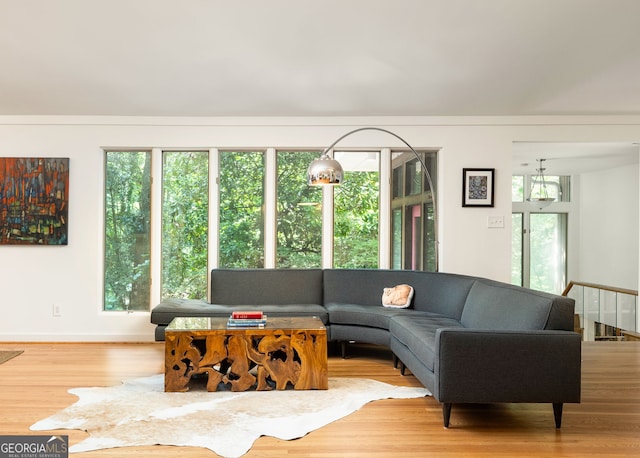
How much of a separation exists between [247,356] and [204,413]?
1.95 ft

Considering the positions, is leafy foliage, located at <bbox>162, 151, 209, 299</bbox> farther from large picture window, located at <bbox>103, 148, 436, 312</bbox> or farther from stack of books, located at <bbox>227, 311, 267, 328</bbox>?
stack of books, located at <bbox>227, 311, 267, 328</bbox>

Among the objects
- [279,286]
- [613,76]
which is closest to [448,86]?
[613,76]

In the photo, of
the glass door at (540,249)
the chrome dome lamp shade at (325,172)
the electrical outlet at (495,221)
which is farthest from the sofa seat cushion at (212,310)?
the glass door at (540,249)

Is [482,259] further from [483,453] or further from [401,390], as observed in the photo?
[483,453]

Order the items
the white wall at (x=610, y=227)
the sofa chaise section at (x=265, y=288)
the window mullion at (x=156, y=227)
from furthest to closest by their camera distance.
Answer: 1. the white wall at (x=610, y=227)
2. the window mullion at (x=156, y=227)
3. the sofa chaise section at (x=265, y=288)

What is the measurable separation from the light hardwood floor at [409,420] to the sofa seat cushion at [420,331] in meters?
0.34

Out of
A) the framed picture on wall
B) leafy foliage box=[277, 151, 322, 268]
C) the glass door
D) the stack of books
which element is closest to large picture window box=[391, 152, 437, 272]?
the framed picture on wall

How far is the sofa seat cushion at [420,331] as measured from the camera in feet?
10.8

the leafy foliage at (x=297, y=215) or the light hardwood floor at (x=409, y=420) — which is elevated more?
the leafy foliage at (x=297, y=215)

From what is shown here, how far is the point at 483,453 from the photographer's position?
2.67 meters

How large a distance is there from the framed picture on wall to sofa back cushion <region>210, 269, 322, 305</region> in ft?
6.15

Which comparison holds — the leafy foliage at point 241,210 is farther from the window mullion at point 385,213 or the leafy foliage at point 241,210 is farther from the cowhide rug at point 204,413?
the cowhide rug at point 204,413

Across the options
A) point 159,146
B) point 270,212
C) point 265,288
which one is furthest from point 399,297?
point 159,146

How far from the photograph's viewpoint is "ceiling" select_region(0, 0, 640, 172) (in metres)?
3.20
